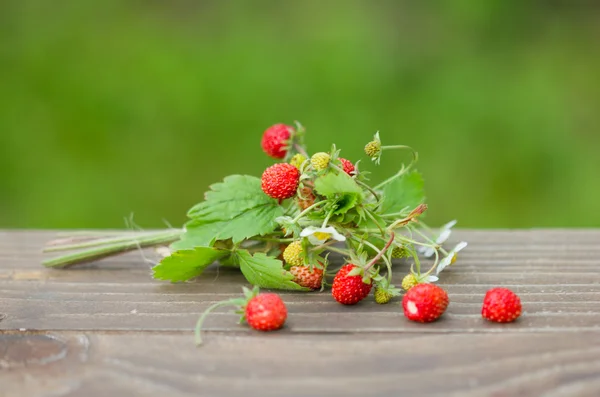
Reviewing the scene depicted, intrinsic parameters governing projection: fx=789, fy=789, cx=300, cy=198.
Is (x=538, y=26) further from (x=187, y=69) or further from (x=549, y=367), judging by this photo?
(x=549, y=367)

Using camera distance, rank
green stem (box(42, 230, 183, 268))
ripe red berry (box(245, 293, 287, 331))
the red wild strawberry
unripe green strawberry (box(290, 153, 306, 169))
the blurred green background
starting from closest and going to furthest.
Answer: ripe red berry (box(245, 293, 287, 331))
the red wild strawberry
unripe green strawberry (box(290, 153, 306, 169))
green stem (box(42, 230, 183, 268))
the blurred green background

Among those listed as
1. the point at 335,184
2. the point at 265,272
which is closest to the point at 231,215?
the point at 265,272

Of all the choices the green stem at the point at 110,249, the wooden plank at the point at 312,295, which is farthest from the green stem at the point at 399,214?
the green stem at the point at 110,249

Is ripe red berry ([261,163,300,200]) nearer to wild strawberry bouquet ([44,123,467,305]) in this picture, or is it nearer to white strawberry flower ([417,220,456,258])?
wild strawberry bouquet ([44,123,467,305])

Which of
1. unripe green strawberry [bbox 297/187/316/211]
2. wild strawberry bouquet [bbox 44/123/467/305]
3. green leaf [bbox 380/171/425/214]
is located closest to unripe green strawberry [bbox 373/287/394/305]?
wild strawberry bouquet [bbox 44/123/467/305]

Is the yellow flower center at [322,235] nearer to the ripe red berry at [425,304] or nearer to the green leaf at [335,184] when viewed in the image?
the green leaf at [335,184]

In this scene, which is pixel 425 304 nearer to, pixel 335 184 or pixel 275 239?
pixel 335 184
